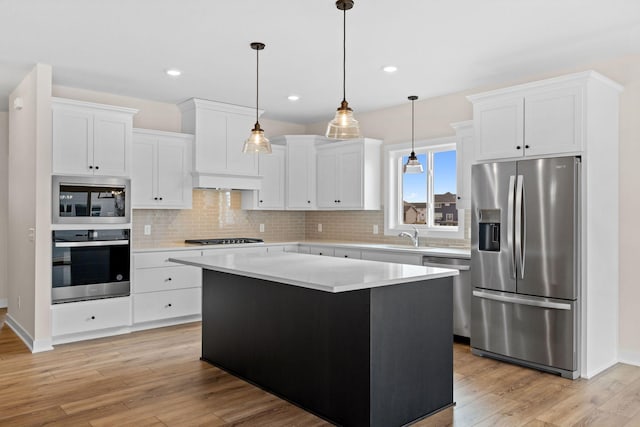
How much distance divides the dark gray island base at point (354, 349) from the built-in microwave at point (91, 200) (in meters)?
2.01

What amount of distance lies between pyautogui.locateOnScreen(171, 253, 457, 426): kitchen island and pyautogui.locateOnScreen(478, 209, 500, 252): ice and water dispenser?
121 centimetres

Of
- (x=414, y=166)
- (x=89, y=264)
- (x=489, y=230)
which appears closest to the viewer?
(x=489, y=230)

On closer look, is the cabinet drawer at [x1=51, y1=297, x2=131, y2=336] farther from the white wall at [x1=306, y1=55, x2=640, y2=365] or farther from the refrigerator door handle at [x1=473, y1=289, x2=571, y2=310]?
the white wall at [x1=306, y1=55, x2=640, y2=365]

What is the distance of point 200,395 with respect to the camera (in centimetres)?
338

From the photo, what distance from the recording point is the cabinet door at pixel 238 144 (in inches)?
238

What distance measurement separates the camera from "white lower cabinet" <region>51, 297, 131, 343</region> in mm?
4617

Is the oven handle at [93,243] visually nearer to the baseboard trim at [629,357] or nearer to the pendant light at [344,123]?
the pendant light at [344,123]

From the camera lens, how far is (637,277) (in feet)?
13.4

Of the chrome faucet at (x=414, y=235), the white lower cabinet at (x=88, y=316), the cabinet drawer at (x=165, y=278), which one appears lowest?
the white lower cabinet at (x=88, y=316)

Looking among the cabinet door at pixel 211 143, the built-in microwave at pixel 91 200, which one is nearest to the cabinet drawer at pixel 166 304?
the built-in microwave at pixel 91 200

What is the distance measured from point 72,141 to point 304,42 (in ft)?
8.35

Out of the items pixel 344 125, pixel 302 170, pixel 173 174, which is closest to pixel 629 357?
pixel 344 125

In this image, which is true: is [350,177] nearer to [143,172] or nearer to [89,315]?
[143,172]

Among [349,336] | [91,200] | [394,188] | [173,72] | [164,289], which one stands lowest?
[164,289]
